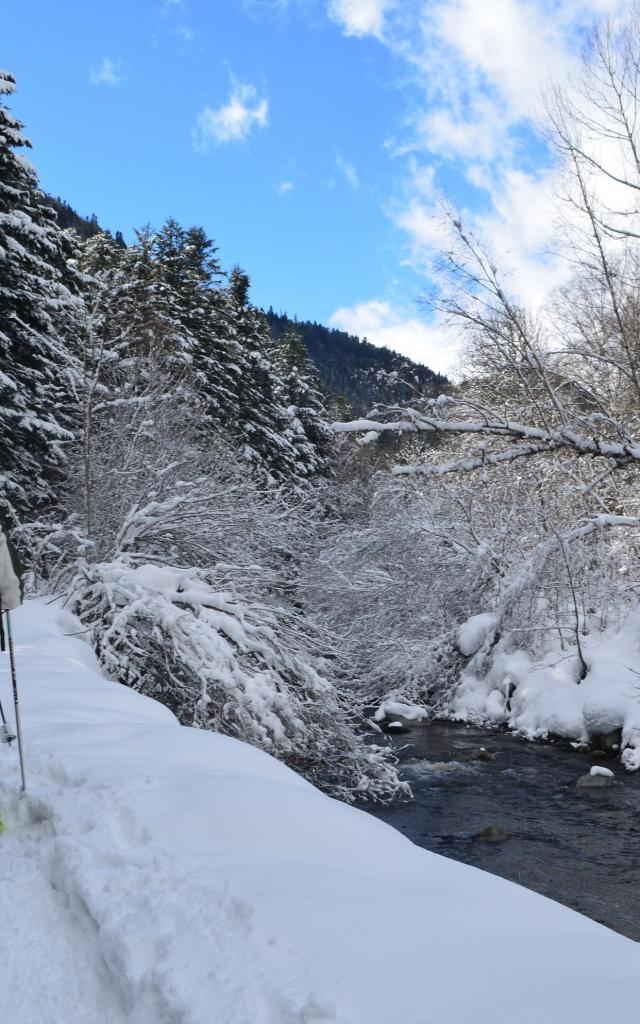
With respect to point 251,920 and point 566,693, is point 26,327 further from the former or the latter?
point 251,920

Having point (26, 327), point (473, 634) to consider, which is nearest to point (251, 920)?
point (26, 327)

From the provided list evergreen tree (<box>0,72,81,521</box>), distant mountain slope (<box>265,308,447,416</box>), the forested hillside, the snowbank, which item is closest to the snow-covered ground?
the forested hillside

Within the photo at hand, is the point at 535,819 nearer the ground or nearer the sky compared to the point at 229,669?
nearer the ground

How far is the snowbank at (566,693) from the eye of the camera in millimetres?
11211

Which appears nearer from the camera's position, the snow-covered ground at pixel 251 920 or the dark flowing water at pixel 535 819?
the snow-covered ground at pixel 251 920

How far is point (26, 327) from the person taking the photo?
13.2 metres

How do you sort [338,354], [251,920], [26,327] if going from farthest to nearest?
[338,354] < [26,327] < [251,920]

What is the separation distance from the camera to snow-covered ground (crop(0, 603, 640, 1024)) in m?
1.92

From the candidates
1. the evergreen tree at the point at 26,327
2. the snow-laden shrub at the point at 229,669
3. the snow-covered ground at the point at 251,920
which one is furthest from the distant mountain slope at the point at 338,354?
the snow-covered ground at the point at 251,920

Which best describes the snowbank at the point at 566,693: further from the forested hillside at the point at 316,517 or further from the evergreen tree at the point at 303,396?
the evergreen tree at the point at 303,396

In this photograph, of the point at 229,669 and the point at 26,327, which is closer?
the point at 229,669

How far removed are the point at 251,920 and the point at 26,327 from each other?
1304 centimetres

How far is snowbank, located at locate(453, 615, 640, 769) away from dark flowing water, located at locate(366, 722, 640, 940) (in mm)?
542

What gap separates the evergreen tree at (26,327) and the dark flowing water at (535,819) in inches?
334
